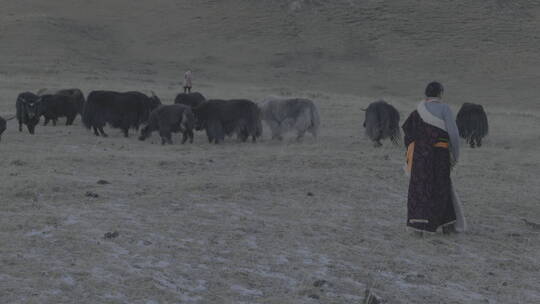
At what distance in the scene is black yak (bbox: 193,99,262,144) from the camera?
15.4 m

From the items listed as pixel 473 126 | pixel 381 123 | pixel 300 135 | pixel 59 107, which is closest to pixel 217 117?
pixel 300 135

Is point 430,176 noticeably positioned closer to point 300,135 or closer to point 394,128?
point 394,128

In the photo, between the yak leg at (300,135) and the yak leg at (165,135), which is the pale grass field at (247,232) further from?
the yak leg at (300,135)

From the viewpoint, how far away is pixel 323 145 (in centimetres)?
1526

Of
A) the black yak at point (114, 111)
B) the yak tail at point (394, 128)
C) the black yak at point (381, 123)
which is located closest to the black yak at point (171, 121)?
the black yak at point (114, 111)

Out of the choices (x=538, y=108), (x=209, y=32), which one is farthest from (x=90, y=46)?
(x=538, y=108)

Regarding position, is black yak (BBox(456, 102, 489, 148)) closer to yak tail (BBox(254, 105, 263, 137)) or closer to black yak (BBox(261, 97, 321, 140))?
black yak (BBox(261, 97, 321, 140))

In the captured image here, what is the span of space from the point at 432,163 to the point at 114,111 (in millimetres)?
9398

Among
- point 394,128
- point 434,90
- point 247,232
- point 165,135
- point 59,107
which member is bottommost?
point 247,232

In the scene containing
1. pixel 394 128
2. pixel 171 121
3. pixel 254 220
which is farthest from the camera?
pixel 394 128

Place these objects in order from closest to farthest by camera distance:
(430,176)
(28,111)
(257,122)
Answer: (430,176) → (28,111) → (257,122)

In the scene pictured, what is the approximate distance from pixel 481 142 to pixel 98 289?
512 inches

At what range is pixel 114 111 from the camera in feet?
52.0

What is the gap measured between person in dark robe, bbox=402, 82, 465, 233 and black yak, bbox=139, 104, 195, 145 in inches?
300
